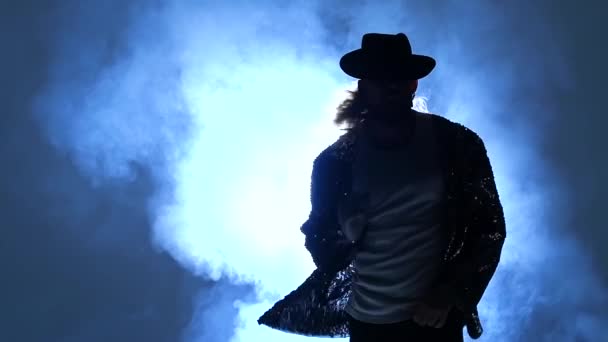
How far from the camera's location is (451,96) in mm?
9961

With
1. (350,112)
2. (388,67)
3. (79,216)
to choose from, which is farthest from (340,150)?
(79,216)

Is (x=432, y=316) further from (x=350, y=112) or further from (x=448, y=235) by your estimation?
(x=350, y=112)

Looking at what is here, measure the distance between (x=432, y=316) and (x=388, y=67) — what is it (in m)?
0.57

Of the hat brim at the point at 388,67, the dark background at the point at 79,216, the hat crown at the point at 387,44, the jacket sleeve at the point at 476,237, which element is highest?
the dark background at the point at 79,216

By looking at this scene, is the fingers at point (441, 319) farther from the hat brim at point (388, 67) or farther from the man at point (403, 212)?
the hat brim at point (388, 67)

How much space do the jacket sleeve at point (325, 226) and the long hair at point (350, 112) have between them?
0.35ft

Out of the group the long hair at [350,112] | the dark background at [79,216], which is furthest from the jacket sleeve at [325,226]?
the dark background at [79,216]

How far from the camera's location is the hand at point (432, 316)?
3.60 feet

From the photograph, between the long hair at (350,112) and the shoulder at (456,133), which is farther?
the long hair at (350,112)

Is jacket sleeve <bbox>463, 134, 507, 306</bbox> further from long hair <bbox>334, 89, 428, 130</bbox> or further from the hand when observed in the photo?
long hair <bbox>334, 89, 428, 130</bbox>

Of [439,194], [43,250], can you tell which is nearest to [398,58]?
[439,194]

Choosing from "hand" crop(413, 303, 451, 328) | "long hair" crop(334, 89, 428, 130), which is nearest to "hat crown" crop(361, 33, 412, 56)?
"long hair" crop(334, 89, 428, 130)

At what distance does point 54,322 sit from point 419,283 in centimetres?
1157

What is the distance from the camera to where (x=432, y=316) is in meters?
1.10
